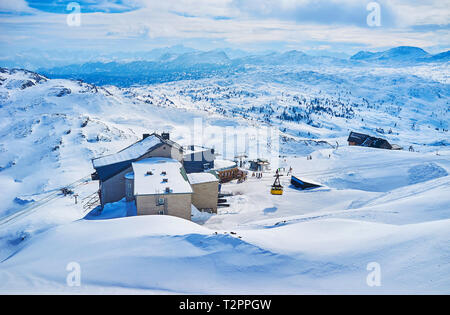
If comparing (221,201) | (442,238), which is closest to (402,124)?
(221,201)

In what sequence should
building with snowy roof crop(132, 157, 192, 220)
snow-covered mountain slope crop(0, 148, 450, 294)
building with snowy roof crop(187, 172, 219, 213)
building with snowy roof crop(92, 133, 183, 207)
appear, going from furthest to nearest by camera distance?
building with snowy roof crop(92, 133, 183, 207)
building with snowy roof crop(187, 172, 219, 213)
building with snowy roof crop(132, 157, 192, 220)
snow-covered mountain slope crop(0, 148, 450, 294)

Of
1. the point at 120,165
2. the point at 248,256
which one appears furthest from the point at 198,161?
the point at 248,256

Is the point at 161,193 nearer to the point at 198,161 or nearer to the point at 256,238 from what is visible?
the point at 256,238

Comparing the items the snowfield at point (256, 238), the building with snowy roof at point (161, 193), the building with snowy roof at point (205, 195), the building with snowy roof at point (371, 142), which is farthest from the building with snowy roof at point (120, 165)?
the building with snowy roof at point (371, 142)

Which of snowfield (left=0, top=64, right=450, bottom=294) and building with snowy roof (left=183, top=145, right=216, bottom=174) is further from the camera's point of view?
building with snowy roof (left=183, top=145, right=216, bottom=174)

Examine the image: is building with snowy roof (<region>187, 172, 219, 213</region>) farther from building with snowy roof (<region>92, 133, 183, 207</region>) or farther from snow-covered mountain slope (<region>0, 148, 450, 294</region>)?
snow-covered mountain slope (<region>0, 148, 450, 294</region>)

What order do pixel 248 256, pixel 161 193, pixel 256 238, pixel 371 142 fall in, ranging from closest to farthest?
pixel 248 256, pixel 256 238, pixel 161 193, pixel 371 142

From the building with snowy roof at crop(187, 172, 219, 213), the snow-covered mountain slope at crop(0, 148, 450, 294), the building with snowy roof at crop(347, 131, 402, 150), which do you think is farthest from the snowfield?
the building with snowy roof at crop(347, 131, 402, 150)
